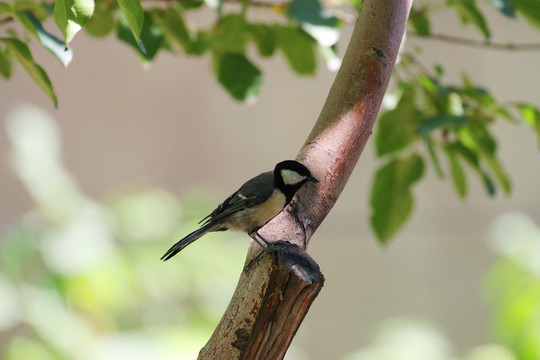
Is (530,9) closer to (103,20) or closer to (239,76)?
(239,76)

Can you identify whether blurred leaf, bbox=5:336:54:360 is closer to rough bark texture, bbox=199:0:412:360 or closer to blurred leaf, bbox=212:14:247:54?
blurred leaf, bbox=212:14:247:54

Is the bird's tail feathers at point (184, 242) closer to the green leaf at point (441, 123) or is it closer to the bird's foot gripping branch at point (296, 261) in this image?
the bird's foot gripping branch at point (296, 261)

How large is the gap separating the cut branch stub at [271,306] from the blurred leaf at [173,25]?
2.51ft

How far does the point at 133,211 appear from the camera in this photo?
10.4 feet

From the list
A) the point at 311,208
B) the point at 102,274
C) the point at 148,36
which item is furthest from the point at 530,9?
the point at 102,274

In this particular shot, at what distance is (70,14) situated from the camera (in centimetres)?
96

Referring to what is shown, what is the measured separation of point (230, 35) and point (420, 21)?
20.5 inches

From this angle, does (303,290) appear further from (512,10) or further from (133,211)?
(133,211)

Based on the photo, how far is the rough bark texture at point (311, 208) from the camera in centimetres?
100

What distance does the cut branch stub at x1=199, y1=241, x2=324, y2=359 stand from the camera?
0.98 m

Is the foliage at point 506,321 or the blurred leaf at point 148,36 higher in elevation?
the blurred leaf at point 148,36

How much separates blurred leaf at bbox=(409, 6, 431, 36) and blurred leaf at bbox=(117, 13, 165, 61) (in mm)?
680

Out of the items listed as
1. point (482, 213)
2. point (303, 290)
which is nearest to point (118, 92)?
point (482, 213)

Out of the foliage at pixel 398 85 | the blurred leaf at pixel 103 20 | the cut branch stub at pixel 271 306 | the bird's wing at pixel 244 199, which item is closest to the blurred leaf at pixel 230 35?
the foliage at pixel 398 85
